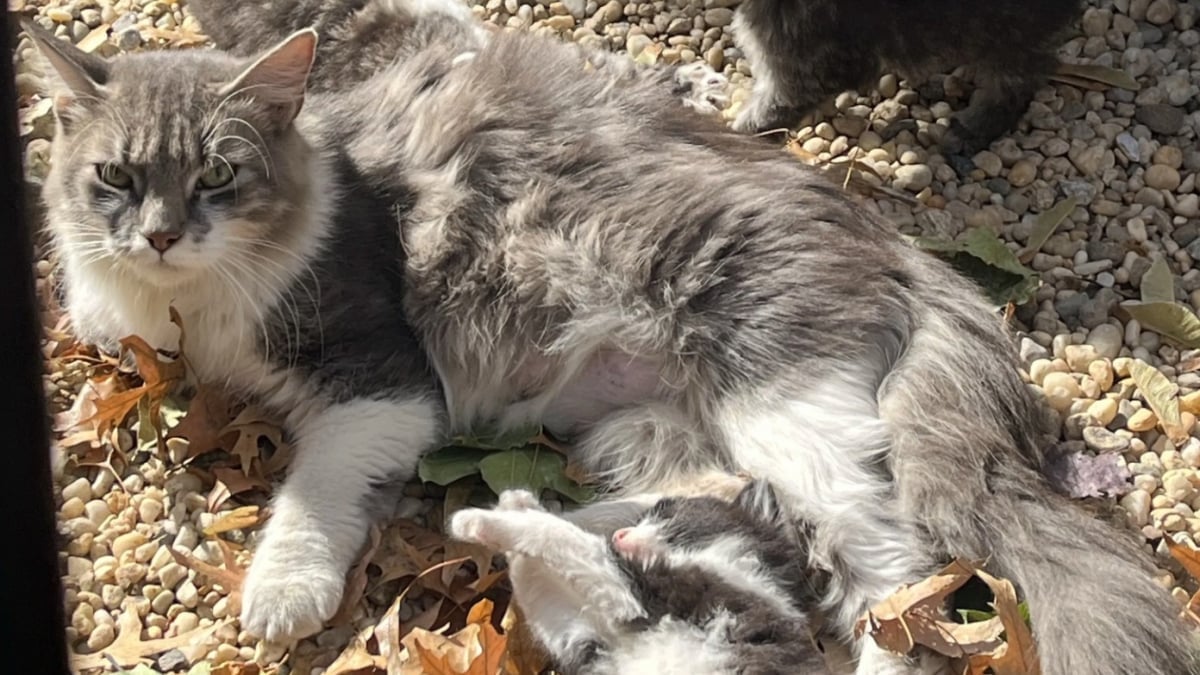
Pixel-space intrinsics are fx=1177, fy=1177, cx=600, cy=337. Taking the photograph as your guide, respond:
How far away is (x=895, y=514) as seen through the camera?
104 inches

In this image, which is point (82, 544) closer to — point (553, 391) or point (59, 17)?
point (553, 391)

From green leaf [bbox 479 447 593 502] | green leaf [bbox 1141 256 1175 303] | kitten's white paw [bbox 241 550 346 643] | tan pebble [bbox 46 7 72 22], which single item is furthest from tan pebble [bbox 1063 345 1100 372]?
tan pebble [bbox 46 7 72 22]

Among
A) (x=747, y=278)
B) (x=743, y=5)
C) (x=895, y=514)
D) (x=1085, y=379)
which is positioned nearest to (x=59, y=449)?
(x=747, y=278)

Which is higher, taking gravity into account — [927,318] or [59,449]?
[927,318]

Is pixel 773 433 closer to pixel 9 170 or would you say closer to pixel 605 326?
pixel 605 326

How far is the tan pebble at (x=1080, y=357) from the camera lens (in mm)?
3324

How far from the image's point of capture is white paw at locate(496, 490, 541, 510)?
269cm

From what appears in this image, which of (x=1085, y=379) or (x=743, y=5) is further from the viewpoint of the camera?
(x=743, y=5)

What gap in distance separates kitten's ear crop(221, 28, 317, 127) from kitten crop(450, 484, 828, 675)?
1.15 meters

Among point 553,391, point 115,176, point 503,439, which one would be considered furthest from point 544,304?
point 115,176

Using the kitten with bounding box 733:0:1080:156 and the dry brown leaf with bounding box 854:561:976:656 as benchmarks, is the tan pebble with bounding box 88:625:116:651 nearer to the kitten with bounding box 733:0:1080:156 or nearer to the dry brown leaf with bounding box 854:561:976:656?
the dry brown leaf with bounding box 854:561:976:656

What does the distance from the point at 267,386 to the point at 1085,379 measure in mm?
2232

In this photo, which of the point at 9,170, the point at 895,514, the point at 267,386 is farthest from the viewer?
the point at 267,386

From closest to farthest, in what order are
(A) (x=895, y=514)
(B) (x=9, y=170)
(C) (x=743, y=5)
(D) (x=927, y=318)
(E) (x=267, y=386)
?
(B) (x=9, y=170) < (A) (x=895, y=514) < (D) (x=927, y=318) < (E) (x=267, y=386) < (C) (x=743, y=5)
